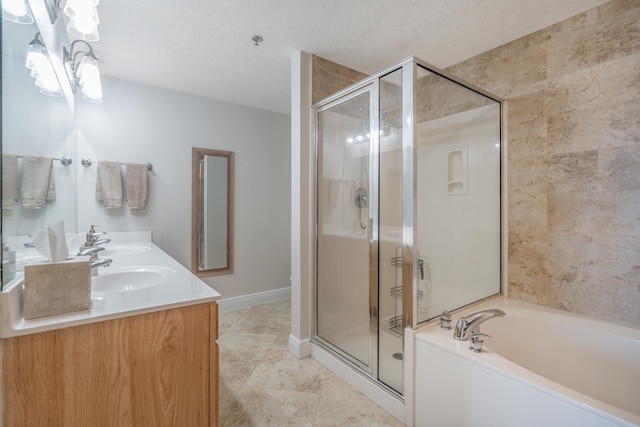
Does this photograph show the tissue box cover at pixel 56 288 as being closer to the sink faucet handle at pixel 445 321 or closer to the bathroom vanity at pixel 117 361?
the bathroom vanity at pixel 117 361

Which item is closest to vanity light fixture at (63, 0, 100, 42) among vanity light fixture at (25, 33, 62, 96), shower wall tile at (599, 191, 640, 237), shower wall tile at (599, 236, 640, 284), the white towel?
vanity light fixture at (25, 33, 62, 96)

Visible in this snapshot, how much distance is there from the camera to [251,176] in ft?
11.9

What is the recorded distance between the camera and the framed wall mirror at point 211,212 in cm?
325

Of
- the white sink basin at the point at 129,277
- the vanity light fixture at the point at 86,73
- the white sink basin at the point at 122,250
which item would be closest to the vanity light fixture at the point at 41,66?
the vanity light fixture at the point at 86,73

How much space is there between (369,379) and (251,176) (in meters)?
2.61

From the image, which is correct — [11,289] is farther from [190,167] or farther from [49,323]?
[190,167]

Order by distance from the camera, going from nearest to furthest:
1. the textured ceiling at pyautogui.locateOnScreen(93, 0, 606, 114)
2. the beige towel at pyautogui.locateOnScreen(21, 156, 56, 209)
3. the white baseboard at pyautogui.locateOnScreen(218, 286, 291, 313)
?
the beige towel at pyautogui.locateOnScreen(21, 156, 56, 209)
the textured ceiling at pyautogui.locateOnScreen(93, 0, 606, 114)
the white baseboard at pyautogui.locateOnScreen(218, 286, 291, 313)

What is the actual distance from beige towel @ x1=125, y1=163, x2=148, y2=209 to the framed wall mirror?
492 mm

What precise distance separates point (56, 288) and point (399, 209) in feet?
5.28

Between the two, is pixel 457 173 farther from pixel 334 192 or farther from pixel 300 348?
pixel 300 348

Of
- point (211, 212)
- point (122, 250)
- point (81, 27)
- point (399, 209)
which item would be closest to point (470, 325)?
point (399, 209)

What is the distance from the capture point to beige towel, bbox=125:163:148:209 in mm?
2787

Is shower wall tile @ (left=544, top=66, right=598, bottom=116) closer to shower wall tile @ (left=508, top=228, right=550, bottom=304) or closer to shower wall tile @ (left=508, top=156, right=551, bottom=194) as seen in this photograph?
shower wall tile @ (left=508, top=156, right=551, bottom=194)

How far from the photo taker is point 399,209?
5.81 ft
